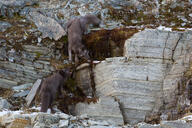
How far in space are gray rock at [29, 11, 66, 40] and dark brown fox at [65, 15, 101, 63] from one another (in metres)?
0.50

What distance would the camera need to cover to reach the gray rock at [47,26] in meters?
14.0

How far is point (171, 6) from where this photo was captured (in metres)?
15.7

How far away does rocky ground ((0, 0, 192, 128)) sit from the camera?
1151cm

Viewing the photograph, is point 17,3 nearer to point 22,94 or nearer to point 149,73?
point 22,94

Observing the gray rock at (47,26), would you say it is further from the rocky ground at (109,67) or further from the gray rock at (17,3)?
the gray rock at (17,3)

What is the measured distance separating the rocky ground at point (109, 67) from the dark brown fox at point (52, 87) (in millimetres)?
433

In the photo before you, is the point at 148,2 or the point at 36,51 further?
the point at 148,2

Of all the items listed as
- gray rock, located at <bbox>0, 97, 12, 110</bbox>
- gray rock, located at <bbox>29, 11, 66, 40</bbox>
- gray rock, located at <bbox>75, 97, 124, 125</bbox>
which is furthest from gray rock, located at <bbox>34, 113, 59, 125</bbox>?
gray rock, located at <bbox>29, 11, 66, 40</bbox>

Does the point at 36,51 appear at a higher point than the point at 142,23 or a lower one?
lower

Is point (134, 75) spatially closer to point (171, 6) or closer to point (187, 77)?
point (187, 77)

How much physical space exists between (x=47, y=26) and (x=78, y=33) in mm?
2098

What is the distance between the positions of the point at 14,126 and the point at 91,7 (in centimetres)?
851

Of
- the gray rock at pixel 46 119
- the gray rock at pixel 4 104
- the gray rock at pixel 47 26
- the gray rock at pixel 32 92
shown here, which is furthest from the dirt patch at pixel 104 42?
the gray rock at pixel 46 119

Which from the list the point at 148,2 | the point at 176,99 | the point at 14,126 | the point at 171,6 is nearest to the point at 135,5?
the point at 148,2
